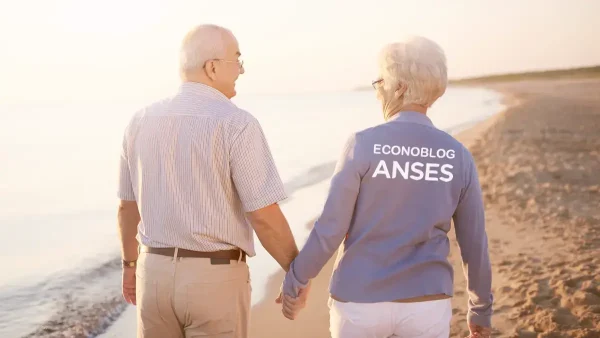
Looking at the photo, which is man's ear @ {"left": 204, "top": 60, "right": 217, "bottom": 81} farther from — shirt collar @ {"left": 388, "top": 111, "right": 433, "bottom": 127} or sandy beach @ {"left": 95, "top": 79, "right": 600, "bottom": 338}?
sandy beach @ {"left": 95, "top": 79, "right": 600, "bottom": 338}

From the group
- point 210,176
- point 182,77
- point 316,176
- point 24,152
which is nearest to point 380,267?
point 210,176

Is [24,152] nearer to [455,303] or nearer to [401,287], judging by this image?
[455,303]

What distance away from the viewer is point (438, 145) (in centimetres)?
201

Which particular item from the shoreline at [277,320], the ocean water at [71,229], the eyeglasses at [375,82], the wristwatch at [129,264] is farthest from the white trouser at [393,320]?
the ocean water at [71,229]

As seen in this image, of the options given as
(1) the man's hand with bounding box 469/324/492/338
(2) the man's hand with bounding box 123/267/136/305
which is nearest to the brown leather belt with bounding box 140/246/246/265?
(2) the man's hand with bounding box 123/267/136/305

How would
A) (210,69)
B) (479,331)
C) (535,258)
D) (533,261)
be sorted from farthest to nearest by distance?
(535,258) < (533,261) < (479,331) < (210,69)

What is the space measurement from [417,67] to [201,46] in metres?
0.77

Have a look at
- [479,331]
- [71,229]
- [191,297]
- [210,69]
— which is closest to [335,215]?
[191,297]

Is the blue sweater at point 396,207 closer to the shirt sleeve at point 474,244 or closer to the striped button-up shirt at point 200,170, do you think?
the shirt sleeve at point 474,244

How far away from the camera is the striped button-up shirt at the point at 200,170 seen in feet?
7.04

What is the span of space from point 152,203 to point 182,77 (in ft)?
1.56

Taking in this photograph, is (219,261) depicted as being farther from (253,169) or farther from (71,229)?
(71,229)

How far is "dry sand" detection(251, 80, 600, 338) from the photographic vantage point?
4.16 m

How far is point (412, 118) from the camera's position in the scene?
6.73 ft
